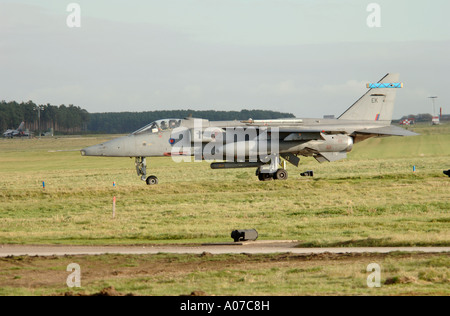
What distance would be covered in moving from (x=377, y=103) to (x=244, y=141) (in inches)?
338

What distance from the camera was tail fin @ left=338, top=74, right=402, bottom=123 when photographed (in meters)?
39.2

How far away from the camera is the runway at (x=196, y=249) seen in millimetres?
18375

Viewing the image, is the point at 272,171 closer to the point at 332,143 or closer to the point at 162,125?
the point at 332,143

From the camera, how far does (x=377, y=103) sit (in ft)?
129

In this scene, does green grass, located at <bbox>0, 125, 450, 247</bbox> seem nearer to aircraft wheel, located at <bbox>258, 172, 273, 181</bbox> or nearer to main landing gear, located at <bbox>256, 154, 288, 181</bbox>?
aircraft wheel, located at <bbox>258, 172, 273, 181</bbox>

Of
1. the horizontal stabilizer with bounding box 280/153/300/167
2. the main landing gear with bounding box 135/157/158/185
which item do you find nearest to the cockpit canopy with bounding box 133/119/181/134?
the main landing gear with bounding box 135/157/158/185

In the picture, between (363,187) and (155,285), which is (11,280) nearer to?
(155,285)

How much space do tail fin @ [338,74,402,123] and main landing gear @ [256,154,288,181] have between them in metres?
4.68

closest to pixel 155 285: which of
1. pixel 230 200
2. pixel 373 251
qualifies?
pixel 373 251

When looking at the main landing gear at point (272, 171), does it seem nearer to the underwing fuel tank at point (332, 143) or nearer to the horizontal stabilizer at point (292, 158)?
the horizontal stabilizer at point (292, 158)

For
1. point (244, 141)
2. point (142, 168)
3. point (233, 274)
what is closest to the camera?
point (233, 274)

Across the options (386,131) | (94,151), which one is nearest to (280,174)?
(386,131)

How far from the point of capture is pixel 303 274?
1487 cm

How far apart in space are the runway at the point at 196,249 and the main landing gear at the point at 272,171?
55.9 feet
